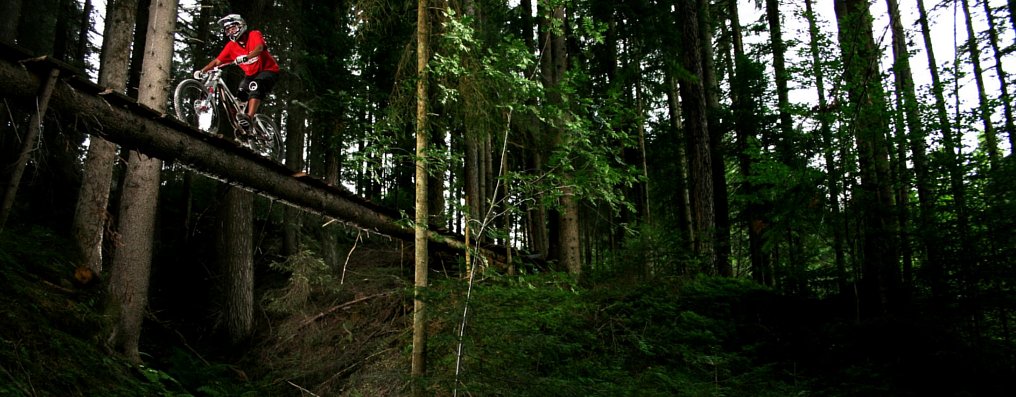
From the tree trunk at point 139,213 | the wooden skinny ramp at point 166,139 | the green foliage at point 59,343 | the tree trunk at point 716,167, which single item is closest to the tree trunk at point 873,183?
the tree trunk at point 716,167

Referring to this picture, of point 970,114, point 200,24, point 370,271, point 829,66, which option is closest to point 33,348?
point 370,271

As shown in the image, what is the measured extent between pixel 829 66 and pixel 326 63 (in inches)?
396

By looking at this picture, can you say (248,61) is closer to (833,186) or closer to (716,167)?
(833,186)

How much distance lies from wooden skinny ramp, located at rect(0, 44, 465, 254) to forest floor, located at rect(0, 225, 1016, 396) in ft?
3.09

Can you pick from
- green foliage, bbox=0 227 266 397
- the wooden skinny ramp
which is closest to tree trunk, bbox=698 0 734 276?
A: the wooden skinny ramp

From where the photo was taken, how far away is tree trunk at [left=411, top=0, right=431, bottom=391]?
5344 mm

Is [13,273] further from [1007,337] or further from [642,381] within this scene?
[1007,337]

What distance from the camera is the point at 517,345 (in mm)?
4984

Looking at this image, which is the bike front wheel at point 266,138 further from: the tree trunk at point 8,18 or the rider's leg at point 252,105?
the tree trunk at point 8,18

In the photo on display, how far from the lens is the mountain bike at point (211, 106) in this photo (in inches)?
293

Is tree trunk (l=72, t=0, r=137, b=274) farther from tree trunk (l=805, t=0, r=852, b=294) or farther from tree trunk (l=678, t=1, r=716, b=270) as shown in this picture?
tree trunk (l=805, t=0, r=852, b=294)

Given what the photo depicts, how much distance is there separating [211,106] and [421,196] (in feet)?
13.3

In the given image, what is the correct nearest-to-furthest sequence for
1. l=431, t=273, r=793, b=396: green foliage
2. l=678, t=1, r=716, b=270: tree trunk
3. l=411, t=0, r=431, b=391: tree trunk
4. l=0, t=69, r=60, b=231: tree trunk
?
l=0, t=69, r=60, b=231: tree trunk → l=431, t=273, r=793, b=396: green foliage → l=411, t=0, r=431, b=391: tree trunk → l=678, t=1, r=716, b=270: tree trunk

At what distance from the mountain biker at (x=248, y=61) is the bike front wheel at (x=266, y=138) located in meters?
0.31
